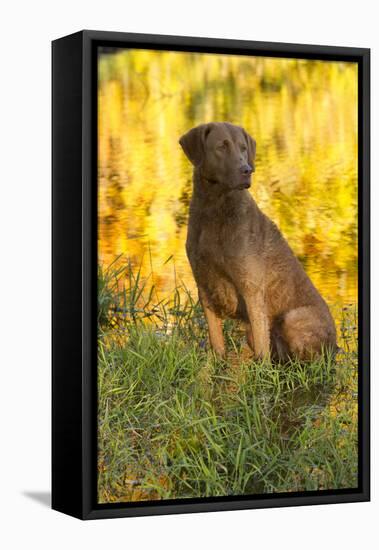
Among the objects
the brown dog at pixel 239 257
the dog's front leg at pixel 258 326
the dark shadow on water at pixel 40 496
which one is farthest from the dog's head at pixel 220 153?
the dark shadow on water at pixel 40 496

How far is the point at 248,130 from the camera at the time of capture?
9.61 meters

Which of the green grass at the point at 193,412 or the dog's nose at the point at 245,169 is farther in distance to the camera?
the dog's nose at the point at 245,169

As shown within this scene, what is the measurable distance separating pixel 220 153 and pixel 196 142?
0.17 meters

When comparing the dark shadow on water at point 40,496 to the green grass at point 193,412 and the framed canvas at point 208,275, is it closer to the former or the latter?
the framed canvas at point 208,275

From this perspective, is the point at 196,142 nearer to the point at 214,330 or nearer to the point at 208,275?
the point at 208,275

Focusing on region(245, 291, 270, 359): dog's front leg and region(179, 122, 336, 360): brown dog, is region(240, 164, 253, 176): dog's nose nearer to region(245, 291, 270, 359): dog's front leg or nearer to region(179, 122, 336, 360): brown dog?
region(179, 122, 336, 360): brown dog

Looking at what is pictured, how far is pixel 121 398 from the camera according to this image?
9.22 meters

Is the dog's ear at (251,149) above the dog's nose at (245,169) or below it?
above

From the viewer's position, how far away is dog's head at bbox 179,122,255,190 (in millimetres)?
9445

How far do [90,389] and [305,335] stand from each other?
1617mm

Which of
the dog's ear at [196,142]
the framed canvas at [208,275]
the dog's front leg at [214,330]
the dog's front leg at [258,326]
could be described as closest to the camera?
the framed canvas at [208,275]

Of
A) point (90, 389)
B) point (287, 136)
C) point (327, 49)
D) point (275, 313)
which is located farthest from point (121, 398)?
point (327, 49)

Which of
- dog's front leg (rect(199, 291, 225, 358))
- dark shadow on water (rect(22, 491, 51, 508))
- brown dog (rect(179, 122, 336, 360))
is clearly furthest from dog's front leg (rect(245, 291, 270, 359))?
dark shadow on water (rect(22, 491, 51, 508))

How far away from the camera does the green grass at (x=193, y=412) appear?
920 centimetres
